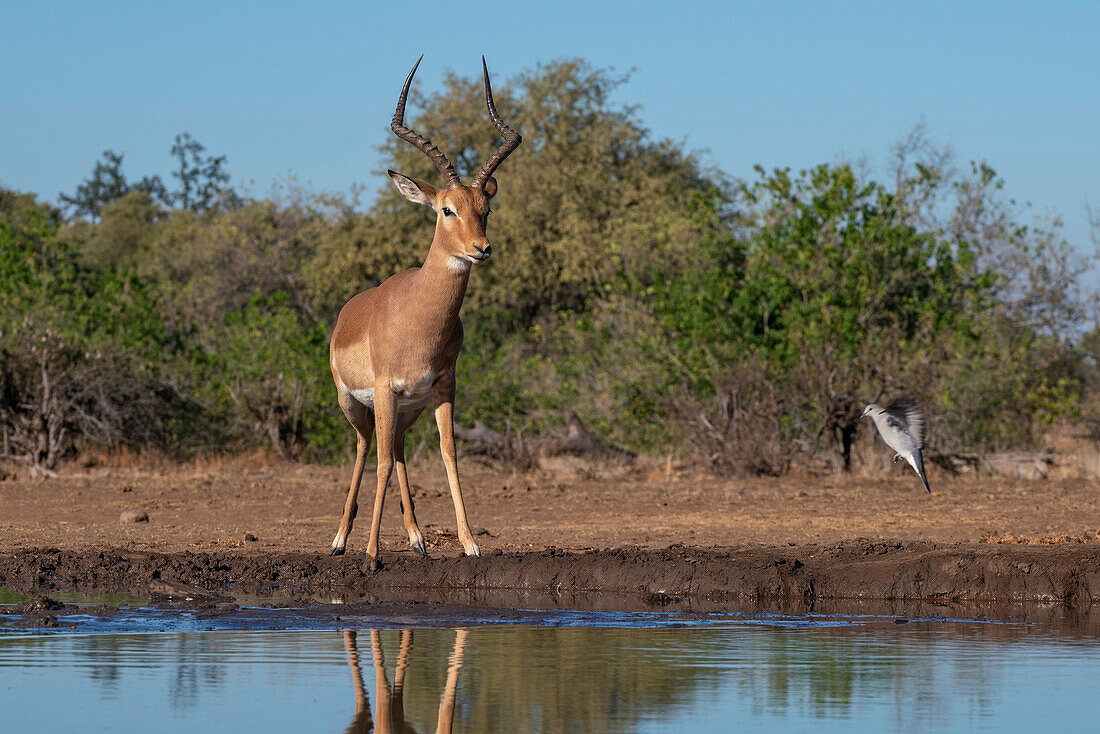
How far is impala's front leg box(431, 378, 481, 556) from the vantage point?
10.5 m

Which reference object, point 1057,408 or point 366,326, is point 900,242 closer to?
point 1057,408

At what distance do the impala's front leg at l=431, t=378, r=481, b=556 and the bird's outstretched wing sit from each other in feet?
14.1

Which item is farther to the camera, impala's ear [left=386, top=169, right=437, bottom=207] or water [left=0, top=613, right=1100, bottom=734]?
impala's ear [left=386, top=169, right=437, bottom=207]

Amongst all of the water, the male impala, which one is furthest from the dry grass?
the male impala

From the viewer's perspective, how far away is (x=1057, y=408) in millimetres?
21344

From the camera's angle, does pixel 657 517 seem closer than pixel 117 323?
Yes

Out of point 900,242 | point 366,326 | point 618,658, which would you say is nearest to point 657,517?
point 366,326

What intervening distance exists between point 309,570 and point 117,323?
43.2 ft

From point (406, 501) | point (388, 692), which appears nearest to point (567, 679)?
point (388, 692)

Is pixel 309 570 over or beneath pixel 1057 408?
beneath

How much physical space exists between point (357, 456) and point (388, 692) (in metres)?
5.43

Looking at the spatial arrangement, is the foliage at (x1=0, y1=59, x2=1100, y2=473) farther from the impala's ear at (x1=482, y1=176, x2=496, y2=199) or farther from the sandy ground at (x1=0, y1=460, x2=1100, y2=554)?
the impala's ear at (x1=482, y1=176, x2=496, y2=199)

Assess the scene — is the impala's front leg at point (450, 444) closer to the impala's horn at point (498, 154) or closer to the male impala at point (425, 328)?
the male impala at point (425, 328)

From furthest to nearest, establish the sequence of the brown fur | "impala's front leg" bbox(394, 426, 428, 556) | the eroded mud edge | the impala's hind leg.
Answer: the impala's hind leg, "impala's front leg" bbox(394, 426, 428, 556), the brown fur, the eroded mud edge
